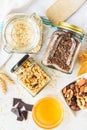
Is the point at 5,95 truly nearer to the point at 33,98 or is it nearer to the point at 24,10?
the point at 33,98

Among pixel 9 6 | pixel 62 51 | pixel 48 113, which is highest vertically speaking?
pixel 9 6

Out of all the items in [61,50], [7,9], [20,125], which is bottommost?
[20,125]

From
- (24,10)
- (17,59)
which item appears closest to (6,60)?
(17,59)

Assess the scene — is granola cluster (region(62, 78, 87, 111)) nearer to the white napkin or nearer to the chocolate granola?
the chocolate granola

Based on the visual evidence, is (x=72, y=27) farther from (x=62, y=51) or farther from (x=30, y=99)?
(x=30, y=99)

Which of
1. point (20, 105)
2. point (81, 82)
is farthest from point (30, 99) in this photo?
point (81, 82)

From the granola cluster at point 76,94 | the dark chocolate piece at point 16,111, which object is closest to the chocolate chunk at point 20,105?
the dark chocolate piece at point 16,111
